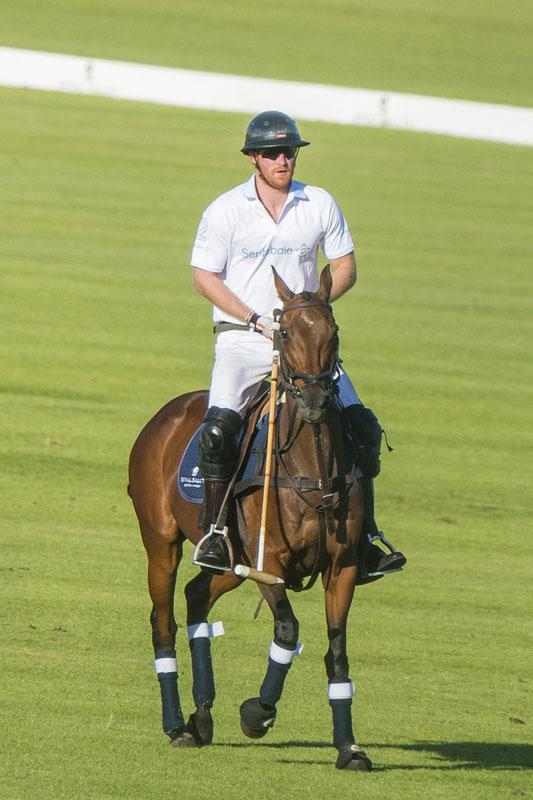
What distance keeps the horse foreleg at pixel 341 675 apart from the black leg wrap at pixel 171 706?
1.08 meters

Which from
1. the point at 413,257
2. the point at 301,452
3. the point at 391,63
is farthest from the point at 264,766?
the point at 391,63

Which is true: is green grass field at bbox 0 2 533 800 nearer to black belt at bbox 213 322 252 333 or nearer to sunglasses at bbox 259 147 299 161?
black belt at bbox 213 322 252 333

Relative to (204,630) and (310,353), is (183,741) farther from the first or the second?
(310,353)

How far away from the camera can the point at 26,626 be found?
1125 cm

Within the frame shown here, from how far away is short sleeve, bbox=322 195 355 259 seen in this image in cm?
876

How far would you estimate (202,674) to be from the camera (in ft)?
29.9

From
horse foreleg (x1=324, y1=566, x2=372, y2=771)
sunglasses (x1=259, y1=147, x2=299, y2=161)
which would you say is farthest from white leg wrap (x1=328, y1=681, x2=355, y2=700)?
sunglasses (x1=259, y1=147, x2=299, y2=161)

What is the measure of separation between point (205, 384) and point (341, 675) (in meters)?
11.7

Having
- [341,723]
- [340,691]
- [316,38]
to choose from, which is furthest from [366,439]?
[316,38]

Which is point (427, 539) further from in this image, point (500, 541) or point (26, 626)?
point (26, 626)

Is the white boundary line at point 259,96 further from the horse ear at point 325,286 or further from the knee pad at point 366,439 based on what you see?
the horse ear at point 325,286

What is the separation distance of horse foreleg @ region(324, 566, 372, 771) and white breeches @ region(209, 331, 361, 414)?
1003 mm

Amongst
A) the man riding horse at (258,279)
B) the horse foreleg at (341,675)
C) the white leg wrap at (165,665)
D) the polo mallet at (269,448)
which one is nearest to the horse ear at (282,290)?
the polo mallet at (269,448)

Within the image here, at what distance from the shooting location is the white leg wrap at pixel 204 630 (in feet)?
30.4
